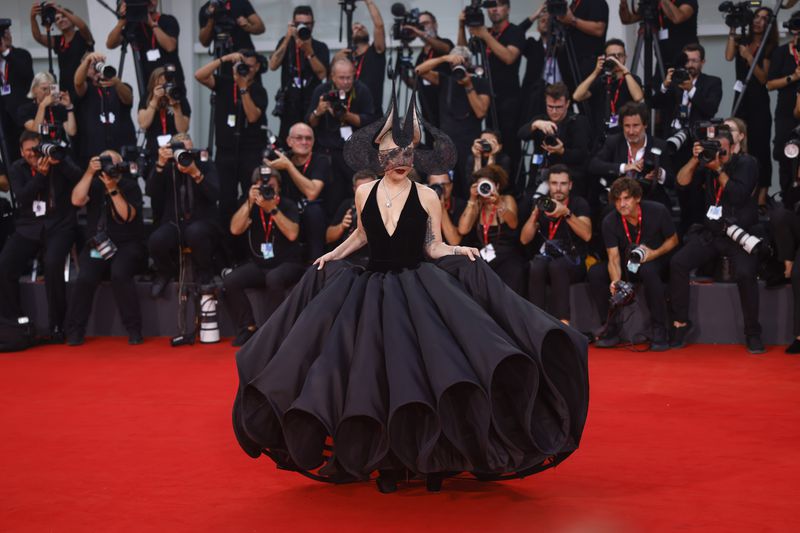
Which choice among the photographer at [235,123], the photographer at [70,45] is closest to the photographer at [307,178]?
the photographer at [235,123]

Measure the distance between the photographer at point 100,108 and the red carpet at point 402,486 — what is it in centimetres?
293

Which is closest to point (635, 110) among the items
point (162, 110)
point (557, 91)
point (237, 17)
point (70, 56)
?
point (557, 91)

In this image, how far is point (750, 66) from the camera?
848cm

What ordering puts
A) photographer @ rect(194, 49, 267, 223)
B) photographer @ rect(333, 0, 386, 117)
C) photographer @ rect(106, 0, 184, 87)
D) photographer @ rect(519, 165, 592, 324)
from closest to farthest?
photographer @ rect(519, 165, 592, 324), photographer @ rect(194, 49, 267, 223), photographer @ rect(106, 0, 184, 87), photographer @ rect(333, 0, 386, 117)

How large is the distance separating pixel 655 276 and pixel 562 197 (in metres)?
0.88

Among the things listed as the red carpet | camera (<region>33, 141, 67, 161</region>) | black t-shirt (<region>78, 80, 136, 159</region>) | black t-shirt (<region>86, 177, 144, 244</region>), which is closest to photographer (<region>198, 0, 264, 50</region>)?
black t-shirt (<region>78, 80, 136, 159</region>)

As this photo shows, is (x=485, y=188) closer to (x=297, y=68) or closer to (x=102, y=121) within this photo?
(x=297, y=68)

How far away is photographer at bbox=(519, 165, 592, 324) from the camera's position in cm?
767

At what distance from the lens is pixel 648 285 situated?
7512 mm

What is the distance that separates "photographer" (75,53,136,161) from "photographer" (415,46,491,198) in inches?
105

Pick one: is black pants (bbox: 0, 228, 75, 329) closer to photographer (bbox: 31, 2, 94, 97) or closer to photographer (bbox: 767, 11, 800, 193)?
photographer (bbox: 31, 2, 94, 97)

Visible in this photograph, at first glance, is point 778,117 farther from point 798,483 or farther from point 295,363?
point 295,363

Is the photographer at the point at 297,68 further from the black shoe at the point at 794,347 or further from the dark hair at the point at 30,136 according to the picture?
the black shoe at the point at 794,347

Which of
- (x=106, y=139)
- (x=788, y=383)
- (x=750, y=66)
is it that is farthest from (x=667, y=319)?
(x=106, y=139)
